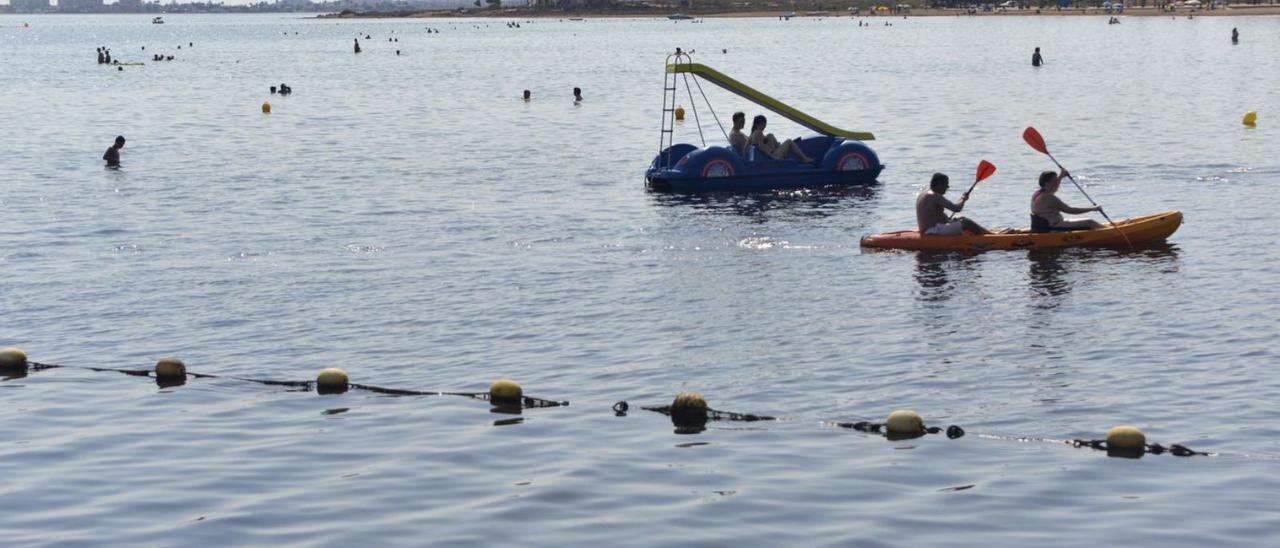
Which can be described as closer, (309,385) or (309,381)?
(309,385)

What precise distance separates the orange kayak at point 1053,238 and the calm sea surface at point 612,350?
41 cm

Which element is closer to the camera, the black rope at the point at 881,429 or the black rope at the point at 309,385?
the black rope at the point at 881,429

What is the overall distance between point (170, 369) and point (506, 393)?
4.36 metres

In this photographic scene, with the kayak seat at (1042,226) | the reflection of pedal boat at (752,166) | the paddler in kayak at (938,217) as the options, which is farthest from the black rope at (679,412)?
the reflection of pedal boat at (752,166)

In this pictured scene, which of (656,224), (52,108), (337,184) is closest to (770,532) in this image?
(656,224)

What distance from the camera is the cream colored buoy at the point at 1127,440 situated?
15.4 metres

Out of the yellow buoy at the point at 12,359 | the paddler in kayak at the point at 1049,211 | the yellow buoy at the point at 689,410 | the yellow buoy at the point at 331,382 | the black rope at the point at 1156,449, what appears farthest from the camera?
the paddler in kayak at the point at 1049,211

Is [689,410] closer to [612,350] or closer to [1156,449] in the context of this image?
[612,350]

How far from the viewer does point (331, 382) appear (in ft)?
60.6

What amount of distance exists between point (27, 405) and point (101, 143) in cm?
4018

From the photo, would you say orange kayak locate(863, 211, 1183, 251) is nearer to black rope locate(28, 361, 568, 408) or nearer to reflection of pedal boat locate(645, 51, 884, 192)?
reflection of pedal boat locate(645, 51, 884, 192)

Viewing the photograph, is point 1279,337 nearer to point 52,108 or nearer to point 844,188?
point 844,188

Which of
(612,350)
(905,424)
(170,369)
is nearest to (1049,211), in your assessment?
(612,350)

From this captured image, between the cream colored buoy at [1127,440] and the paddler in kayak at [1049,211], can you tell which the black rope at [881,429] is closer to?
the cream colored buoy at [1127,440]
